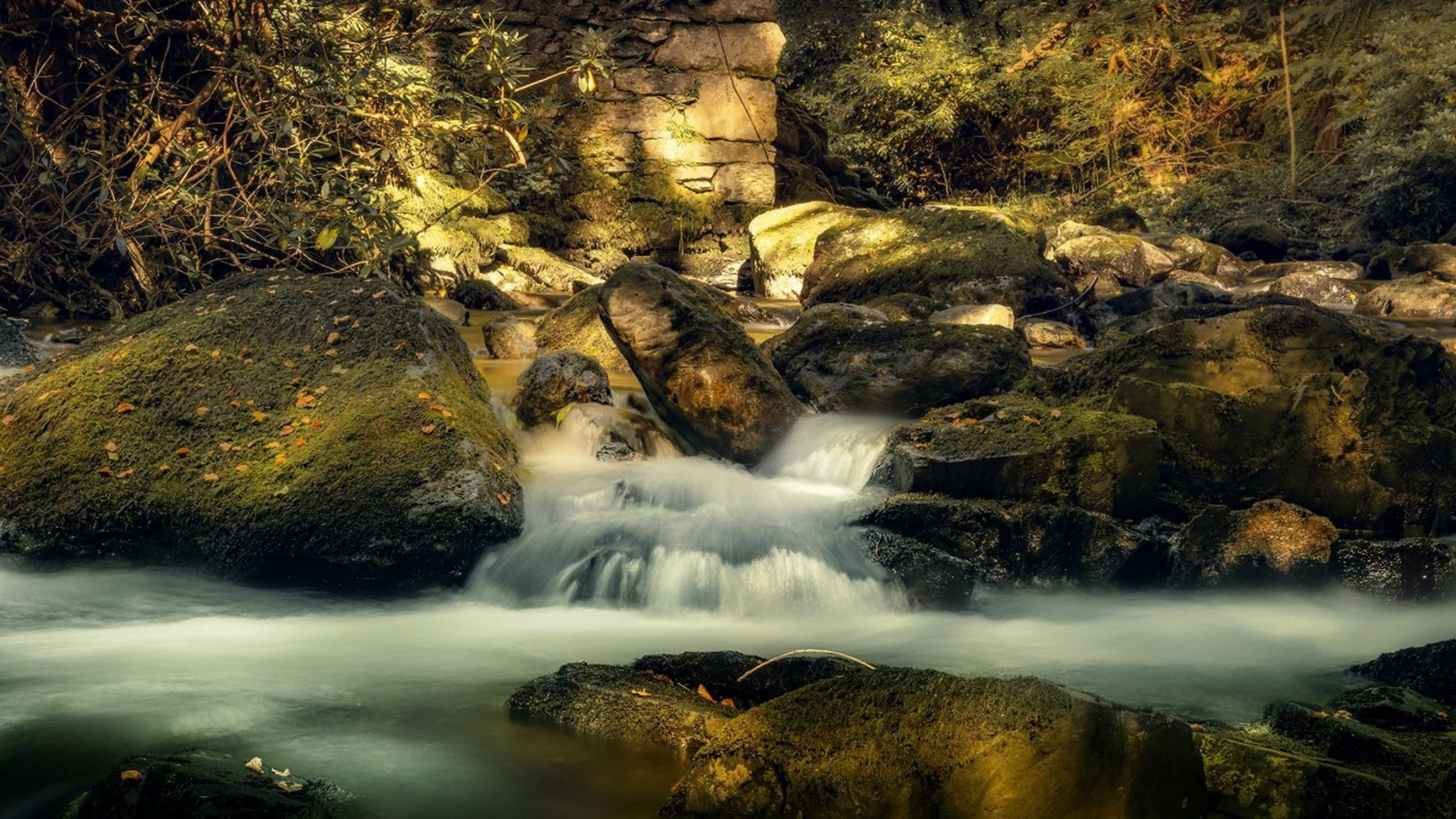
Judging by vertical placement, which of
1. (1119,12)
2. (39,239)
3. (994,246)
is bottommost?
(39,239)

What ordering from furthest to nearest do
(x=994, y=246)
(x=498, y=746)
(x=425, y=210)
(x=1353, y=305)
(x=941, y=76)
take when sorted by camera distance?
(x=941, y=76) < (x=425, y=210) < (x=1353, y=305) < (x=994, y=246) < (x=498, y=746)

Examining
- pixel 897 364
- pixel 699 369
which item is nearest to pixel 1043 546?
pixel 897 364

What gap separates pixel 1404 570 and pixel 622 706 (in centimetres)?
362

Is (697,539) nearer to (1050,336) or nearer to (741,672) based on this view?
(741,672)

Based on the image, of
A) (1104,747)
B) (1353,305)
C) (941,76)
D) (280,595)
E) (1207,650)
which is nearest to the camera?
(1104,747)

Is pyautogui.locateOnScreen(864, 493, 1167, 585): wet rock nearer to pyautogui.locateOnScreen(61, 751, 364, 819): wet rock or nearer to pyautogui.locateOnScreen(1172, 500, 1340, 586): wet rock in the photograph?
pyautogui.locateOnScreen(1172, 500, 1340, 586): wet rock

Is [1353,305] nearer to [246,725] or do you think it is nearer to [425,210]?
[425,210]

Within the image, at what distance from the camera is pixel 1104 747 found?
2338 millimetres

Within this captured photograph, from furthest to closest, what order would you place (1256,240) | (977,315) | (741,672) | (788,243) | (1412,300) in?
(1256,240)
(788,243)
(1412,300)
(977,315)
(741,672)

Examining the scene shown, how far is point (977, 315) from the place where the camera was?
946 cm

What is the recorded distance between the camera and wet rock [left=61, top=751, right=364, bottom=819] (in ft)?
7.60

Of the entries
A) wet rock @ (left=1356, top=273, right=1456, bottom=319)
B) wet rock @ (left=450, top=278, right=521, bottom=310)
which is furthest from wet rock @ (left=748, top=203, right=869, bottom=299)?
wet rock @ (left=1356, top=273, right=1456, bottom=319)

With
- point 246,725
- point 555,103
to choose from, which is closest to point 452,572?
Answer: point 246,725

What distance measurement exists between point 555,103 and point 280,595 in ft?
41.4
